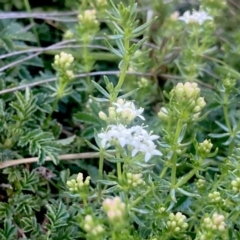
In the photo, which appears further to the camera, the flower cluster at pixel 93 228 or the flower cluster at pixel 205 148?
the flower cluster at pixel 205 148

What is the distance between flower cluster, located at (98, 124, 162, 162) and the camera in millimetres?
1130

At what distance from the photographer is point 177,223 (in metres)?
1.15

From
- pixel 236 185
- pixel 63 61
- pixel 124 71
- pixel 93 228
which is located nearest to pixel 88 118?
pixel 63 61

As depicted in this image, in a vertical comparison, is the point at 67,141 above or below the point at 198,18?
below

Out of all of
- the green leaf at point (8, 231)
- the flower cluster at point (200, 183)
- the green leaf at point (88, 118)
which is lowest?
the green leaf at point (8, 231)

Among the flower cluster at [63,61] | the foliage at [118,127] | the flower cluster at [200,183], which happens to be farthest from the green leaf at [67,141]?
the flower cluster at [200,183]

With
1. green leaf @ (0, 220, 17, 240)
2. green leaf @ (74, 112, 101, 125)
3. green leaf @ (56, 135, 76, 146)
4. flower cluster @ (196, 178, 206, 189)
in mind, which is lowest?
green leaf @ (0, 220, 17, 240)

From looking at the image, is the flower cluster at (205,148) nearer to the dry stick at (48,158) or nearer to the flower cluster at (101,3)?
the dry stick at (48,158)

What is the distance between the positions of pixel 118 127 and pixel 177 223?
10.0 inches

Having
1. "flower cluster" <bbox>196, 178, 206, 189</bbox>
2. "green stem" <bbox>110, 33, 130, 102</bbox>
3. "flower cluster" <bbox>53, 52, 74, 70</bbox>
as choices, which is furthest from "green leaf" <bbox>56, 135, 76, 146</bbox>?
"flower cluster" <bbox>196, 178, 206, 189</bbox>

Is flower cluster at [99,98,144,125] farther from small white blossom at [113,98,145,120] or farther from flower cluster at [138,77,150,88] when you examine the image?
flower cluster at [138,77,150,88]

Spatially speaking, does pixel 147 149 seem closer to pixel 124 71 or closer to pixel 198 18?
pixel 124 71

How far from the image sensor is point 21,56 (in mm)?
1790

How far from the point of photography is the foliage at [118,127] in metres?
1.17
